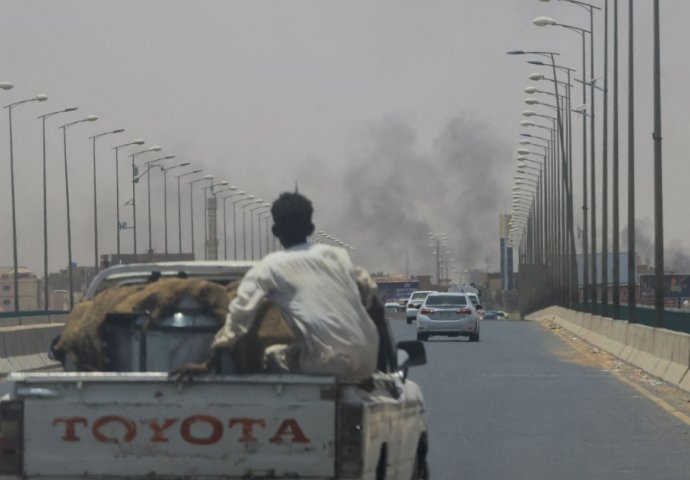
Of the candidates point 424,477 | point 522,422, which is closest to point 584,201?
point 522,422

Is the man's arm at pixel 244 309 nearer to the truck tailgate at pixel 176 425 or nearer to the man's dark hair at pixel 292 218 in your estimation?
the truck tailgate at pixel 176 425

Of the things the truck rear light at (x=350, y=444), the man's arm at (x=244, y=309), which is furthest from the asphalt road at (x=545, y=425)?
the truck rear light at (x=350, y=444)

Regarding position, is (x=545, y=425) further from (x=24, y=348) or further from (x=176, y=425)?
(x=24, y=348)

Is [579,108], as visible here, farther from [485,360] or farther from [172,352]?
[172,352]

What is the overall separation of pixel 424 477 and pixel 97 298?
8.78ft

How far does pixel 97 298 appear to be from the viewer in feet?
34.6

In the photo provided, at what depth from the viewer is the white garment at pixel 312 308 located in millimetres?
9469

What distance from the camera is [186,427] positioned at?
931 cm

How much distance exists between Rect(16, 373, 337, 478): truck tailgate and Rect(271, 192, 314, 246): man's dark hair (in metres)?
1.06

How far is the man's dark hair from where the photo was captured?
10.1 metres

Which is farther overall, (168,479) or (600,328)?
(600,328)

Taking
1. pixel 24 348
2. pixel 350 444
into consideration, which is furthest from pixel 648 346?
pixel 350 444

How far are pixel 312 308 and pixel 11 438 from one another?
1.57 meters

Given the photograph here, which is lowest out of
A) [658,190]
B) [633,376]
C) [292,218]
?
[633,376]
